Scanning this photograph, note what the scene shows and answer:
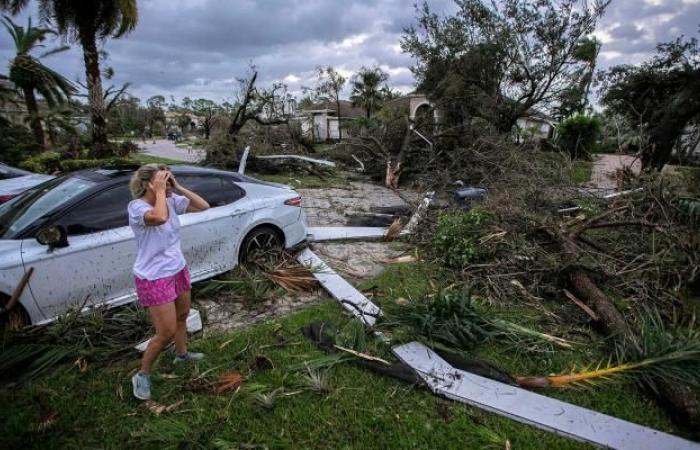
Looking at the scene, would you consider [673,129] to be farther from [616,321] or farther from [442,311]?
[442,311]

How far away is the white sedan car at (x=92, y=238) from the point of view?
3.07m

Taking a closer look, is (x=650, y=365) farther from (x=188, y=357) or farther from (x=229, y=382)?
(x=188, y=357)

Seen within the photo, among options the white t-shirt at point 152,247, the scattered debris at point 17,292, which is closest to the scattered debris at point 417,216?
the white t-shirt at point 152,247

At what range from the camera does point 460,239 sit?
17.1ft

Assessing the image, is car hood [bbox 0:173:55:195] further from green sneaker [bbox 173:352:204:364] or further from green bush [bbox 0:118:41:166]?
green bush [bbox 0:118:41:166]

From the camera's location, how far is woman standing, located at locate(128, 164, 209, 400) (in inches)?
97.0

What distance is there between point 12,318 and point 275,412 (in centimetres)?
241

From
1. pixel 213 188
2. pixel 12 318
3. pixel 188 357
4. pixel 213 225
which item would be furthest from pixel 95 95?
pixel 188 357

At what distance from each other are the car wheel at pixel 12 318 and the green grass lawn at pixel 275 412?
51 cm

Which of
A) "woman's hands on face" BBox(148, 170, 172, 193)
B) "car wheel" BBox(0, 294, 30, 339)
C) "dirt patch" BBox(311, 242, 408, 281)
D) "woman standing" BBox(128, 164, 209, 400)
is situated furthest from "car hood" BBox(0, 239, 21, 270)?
"dirt patch" BBox(311, 242, 408, 281)

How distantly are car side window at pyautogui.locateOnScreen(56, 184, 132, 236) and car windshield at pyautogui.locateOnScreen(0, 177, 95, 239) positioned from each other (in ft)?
0.53

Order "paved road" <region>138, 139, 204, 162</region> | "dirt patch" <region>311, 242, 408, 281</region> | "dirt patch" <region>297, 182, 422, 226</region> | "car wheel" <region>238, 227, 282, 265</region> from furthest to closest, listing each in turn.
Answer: "paved road" <region>138, 139, 204, 162</region>, "dirt patch" <region>297, 182, 422, 226</region>, "dirt patch" <region>311, 242, 408, 281</region>, "car wheel" <region>238, 227, 282, 265</region>

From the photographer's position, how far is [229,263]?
4.48 m

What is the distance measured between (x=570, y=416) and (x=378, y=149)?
40.4ft
